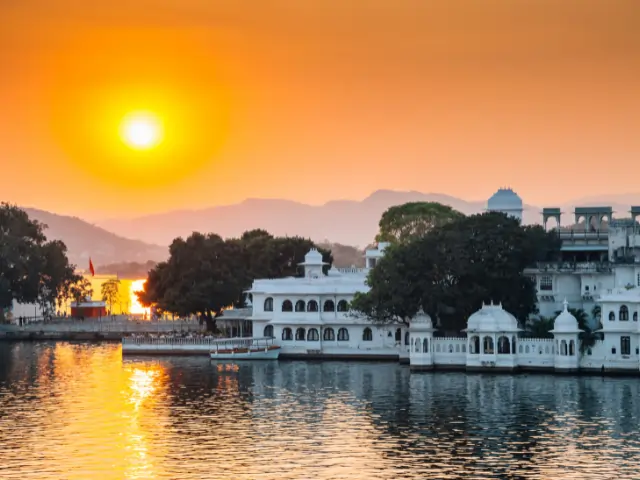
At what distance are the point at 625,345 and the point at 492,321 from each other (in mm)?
9001

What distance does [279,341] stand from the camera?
393ft

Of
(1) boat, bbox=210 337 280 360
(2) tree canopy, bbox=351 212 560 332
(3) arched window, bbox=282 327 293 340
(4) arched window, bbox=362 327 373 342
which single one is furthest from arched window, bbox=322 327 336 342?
(2) tree canopy, bbox=351 212 560 332

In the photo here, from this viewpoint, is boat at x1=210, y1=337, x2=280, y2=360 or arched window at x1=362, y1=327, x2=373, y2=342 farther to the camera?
arched window at x1=362, y1=327, x2=373, y2=342

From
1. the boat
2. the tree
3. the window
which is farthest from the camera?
the tree

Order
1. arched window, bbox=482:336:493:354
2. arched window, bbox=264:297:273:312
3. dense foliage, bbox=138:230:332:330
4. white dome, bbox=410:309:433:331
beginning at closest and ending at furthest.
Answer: arched window, bbox=482:336:493:354 → white dome, bbox=410:309:433:331 → arched window, bbox=264:297:273:312 → dense foliage, bbox=138:230:332:330

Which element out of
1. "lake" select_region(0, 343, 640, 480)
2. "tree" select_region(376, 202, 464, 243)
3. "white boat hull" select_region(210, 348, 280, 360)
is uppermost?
"tree" select_region(376, 202, 464, 243)

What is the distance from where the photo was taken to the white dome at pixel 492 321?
102 metres

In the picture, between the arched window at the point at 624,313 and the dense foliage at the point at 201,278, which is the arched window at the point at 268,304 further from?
the arched window at the point at 624,313

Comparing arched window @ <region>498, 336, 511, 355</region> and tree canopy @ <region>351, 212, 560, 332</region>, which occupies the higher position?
tree canopy @ <region>351, 212, 560, 332</region>

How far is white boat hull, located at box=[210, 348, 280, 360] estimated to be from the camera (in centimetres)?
11675

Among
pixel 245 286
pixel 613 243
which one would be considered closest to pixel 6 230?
pixel 245 286

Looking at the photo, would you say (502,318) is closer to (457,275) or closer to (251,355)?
(457,275)

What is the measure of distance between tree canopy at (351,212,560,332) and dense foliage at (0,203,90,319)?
54.8 metres

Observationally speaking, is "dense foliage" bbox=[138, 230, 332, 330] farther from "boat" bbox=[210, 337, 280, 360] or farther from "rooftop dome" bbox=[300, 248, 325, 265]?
"boat" bbox=[210, 337, 280, 360]
